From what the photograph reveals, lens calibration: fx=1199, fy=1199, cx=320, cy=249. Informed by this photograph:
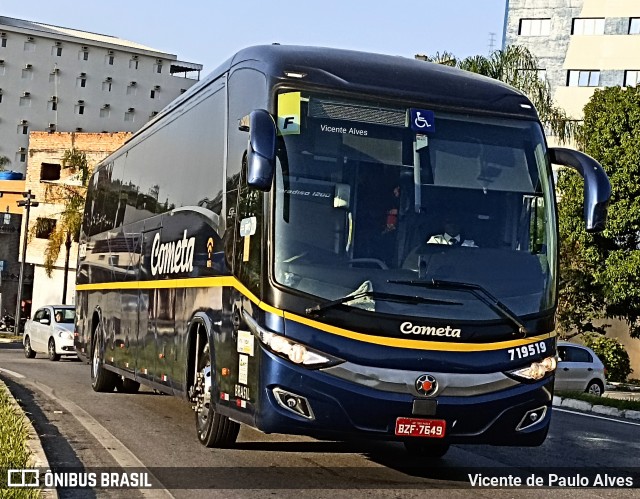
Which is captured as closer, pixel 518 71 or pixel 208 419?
pixel 208 419

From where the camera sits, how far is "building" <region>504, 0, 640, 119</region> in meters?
61.4

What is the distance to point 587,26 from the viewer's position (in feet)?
204

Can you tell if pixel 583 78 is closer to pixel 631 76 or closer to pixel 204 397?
pixel 631 76

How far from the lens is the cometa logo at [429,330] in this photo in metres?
9.56

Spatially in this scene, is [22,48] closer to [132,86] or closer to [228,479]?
[132,86]

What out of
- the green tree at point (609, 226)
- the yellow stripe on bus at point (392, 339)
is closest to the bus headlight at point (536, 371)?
the yellow stripe on bus at point (392, 339)

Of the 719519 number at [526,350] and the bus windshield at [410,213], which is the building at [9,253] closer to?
the bus windshield at [410,213]

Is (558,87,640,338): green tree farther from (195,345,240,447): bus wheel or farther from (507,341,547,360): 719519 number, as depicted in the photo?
(507,341,547,360): 719519 number

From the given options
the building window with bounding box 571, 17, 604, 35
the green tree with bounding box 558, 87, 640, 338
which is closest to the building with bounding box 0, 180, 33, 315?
the building window with bounding box 571, 17, 604, 35

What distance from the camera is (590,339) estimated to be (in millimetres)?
41656

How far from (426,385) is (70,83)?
405ft

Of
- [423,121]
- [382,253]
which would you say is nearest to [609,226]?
[423,121]

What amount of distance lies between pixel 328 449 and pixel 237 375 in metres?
2.57

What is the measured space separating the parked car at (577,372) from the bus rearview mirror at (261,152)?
20394mm
